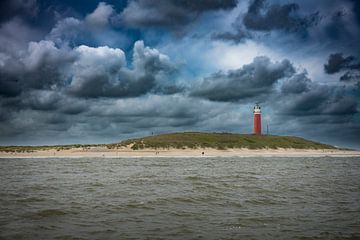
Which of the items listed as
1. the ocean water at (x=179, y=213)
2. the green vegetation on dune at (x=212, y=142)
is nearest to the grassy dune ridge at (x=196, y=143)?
the green vegetation on dune at (x=212, y=142)

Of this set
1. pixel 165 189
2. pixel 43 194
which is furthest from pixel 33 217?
pixel 165 189

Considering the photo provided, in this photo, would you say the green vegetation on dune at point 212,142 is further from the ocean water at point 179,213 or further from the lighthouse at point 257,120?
the ocean water at point 179,213

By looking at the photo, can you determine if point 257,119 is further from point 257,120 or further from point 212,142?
point 212,142

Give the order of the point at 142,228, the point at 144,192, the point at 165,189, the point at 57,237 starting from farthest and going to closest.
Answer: the point at 165,189, the point at 144,192, the point at 142,228, the point at 57,237

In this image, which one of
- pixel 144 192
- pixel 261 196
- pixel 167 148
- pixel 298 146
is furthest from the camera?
pixel 298 146

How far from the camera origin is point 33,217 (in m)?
13.9

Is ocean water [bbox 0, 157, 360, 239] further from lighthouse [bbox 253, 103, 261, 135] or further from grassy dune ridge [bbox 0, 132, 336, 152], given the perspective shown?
lighthouse [bbox 253, 103, 261, 135]

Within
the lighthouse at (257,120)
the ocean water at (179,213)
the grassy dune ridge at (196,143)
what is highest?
the lighthouse at (257,120)

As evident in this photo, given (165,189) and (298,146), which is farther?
(298,146)

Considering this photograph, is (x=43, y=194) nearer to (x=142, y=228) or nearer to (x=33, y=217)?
(x=33, y=217)

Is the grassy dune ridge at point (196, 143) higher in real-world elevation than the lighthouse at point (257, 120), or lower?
lower

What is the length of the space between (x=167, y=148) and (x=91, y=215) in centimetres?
9460

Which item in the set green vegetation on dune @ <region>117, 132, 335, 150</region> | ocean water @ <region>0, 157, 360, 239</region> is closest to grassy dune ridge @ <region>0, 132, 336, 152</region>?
green vegetation on dune @ <region>117, 132, 335, 150</region>

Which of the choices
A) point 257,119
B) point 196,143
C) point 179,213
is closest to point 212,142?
point 196,143
